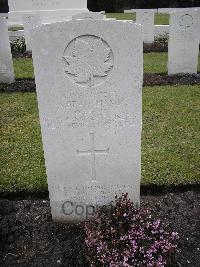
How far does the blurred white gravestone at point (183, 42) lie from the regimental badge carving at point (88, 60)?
699 cm

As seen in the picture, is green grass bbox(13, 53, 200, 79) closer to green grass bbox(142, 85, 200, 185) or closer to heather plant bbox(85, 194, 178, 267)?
green grass bbox(142, 85, 200, 185)

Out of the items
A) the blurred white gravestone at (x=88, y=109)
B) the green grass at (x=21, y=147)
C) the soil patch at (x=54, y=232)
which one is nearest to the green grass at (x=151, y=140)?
the green grass at (x=21, y=147)

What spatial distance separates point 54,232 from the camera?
3.67m

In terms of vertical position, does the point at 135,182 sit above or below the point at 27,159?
above

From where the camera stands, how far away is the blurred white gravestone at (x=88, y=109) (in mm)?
3008

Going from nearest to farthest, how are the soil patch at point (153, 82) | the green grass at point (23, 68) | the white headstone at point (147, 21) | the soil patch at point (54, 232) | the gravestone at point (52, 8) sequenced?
the soil patch at point (54, 232) → the soil patch at point (153, 82) → the green grass at point (23, 68) → the white headstone at point (147, 21) → the gravestone at point (52, 8)

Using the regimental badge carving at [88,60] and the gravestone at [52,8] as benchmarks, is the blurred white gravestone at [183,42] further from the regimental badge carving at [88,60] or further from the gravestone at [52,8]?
the gravestone at [52,8]

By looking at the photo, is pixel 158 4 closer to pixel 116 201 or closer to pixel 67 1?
pixel 67 1

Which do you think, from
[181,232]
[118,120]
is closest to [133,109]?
[118,120]

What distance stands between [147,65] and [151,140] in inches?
236

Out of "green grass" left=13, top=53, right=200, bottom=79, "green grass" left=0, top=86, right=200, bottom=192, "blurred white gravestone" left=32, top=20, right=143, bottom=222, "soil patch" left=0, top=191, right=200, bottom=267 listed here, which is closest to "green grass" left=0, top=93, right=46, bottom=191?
"green grass" left=0, top=86, right=200, bottom=192

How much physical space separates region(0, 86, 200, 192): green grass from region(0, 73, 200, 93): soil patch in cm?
47

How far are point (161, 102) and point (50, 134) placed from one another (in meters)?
4.80

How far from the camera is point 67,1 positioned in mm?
17828
